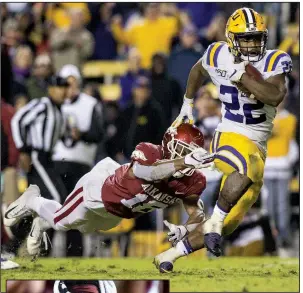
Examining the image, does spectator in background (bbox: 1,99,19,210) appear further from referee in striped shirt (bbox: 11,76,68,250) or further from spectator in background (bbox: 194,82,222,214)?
spectator in background (bbox: 194,82,222,214)

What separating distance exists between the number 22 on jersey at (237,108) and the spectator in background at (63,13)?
5356 mm

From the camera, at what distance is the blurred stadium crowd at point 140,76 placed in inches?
428

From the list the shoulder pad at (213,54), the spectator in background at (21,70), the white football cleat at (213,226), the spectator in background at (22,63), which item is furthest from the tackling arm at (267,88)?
the spectator in background at (22,63)

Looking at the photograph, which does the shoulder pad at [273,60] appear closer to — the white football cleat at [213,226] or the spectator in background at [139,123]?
the white football cleat at [213,226]

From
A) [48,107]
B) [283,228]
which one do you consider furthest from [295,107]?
[48,107]

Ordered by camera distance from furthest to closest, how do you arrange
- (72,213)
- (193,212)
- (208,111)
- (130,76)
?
(130,76), (208,111), (72,213), (193,212)

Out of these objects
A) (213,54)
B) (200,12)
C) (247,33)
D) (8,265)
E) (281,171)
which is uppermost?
(247,33)

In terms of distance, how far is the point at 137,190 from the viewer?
344 inches

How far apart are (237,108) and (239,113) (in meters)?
0.04

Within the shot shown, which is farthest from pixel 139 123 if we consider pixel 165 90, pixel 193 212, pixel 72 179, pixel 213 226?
pixel 213 226

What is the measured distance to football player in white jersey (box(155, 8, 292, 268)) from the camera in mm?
8383

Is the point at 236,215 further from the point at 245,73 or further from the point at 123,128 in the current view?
the point at 123,128

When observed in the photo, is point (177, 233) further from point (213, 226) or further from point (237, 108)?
point (237, 108)

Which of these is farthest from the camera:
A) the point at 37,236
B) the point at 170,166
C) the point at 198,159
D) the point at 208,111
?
the point at 208,111
